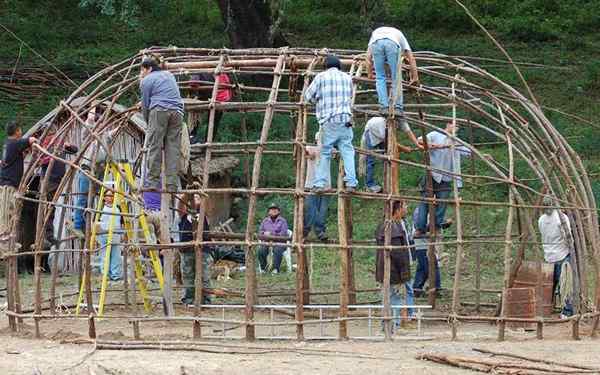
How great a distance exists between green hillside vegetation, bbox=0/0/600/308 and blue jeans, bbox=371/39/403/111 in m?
8.46

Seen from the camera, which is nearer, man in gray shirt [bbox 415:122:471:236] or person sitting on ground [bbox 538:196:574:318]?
person sitting on ground [bbox 538:196:574:318]

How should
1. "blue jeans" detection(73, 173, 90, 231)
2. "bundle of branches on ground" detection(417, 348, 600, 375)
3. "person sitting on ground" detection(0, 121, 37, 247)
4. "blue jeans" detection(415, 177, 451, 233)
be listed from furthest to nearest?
"blue jeans" detection(73, 173, 90, 231) → "blue jeans" detection(415, 177, 451, 233) → "person sitting on ground" detection(0, 121, 37, 247) → "bundle of branches on ground" detection(417, 348, 600, 375)

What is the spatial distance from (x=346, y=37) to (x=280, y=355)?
18608 millimetres

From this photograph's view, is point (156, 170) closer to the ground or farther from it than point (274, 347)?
farther from it

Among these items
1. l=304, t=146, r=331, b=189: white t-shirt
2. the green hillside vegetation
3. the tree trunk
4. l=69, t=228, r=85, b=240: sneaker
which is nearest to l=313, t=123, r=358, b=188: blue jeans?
l=304, t=146, r=331, b=189: white t-shirt

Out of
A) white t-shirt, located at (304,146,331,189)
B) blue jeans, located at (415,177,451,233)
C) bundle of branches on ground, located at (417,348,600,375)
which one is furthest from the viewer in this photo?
blue jeans, located at (415,177,451,233)

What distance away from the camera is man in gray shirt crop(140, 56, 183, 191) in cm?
1509

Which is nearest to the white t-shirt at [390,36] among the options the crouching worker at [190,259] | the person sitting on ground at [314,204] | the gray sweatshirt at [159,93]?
the person sitting on ground at [314,204]

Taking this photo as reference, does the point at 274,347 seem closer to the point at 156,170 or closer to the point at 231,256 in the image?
the point at 156,170

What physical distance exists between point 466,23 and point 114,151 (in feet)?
46.5

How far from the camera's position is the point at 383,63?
51.0 feet

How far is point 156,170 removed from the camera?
15.2m

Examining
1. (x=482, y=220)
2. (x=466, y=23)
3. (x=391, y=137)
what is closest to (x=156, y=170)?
(x=391, y=137)

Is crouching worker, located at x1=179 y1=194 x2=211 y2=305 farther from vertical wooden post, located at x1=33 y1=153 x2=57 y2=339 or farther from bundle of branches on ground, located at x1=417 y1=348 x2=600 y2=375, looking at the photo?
bundle of branches on ground, located at x1=417 y1=348 x2=600 y2=375
